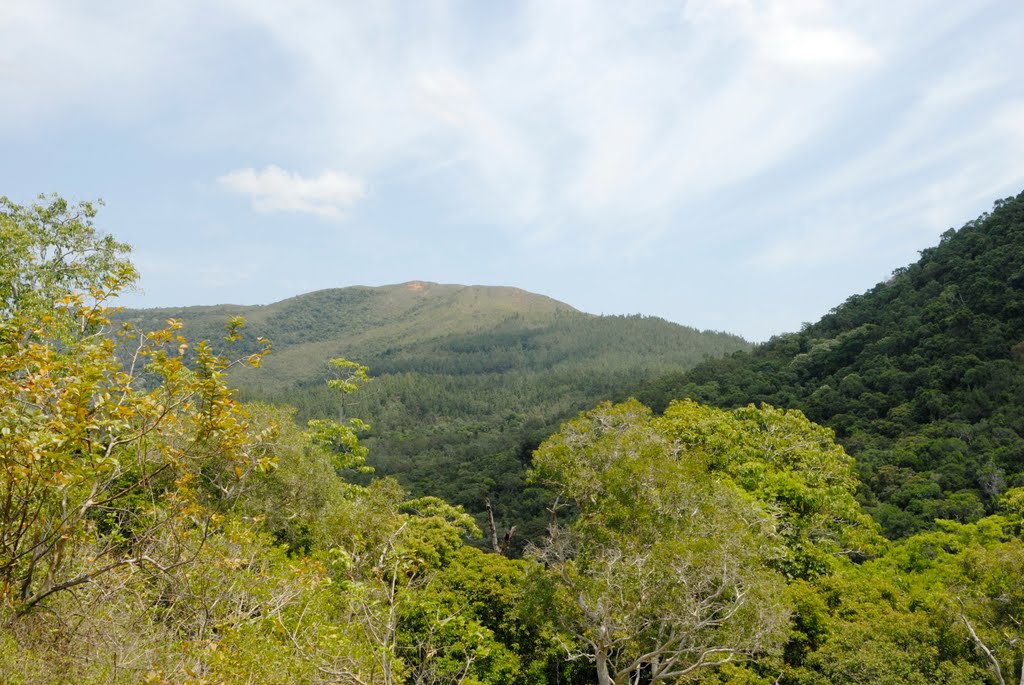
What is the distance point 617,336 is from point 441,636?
164298 millimetres

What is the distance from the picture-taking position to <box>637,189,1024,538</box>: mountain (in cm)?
2749

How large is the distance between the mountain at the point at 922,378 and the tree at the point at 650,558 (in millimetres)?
16221

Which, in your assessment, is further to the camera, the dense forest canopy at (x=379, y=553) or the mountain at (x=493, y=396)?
the mountain at (x=493, y=396)

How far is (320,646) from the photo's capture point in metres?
8.54

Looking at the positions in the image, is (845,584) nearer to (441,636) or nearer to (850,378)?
(441,636)

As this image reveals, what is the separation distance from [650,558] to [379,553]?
23.8 feet

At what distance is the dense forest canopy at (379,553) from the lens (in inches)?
226

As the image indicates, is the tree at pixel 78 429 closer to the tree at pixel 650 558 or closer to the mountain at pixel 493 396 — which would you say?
the tree at pixel 650 558

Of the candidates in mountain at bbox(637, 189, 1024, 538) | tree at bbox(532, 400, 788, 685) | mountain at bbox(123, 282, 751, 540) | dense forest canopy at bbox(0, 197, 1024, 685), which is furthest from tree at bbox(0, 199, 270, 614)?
mountain at bbox(637, 189, 1024, 538)

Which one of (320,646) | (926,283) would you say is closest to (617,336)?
(926,283)

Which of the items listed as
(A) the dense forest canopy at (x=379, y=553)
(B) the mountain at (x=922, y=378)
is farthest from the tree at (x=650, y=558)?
(B) the mountain at (x=922, y=378)

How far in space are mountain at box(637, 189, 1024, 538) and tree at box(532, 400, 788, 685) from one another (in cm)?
1622

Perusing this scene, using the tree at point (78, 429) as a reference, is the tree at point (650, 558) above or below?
below

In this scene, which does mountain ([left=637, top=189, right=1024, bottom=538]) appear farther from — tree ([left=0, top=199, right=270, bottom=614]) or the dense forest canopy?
tree ([left=0, top=199, right=270, bottom=614])
